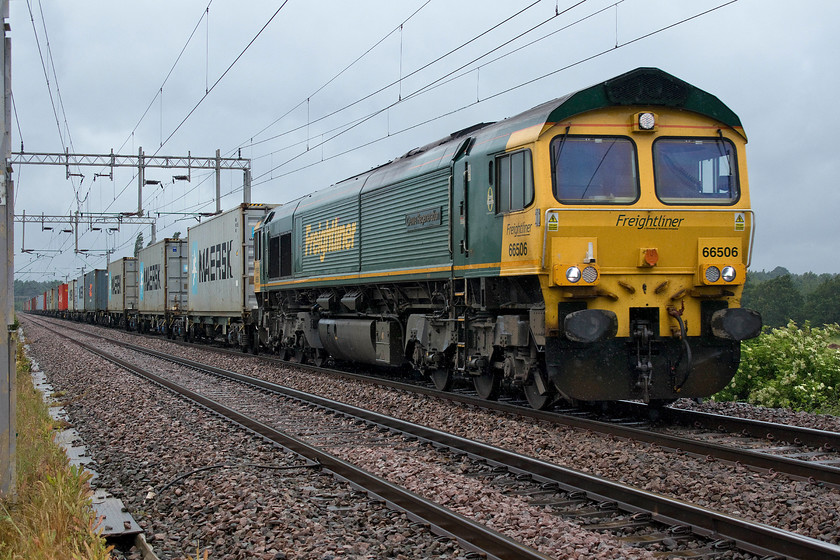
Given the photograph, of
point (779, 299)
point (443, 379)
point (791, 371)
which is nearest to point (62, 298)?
point (779, 299)

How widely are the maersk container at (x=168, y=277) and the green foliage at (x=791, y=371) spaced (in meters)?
23.9

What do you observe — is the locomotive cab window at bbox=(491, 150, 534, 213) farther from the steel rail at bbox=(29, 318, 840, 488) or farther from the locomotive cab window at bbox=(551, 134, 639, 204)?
the steel rail at bbox=(29, 318, 840, 488)

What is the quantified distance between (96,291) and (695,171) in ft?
168

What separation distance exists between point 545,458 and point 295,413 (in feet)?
15.0

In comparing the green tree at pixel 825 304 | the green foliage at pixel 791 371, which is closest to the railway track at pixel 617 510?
the green foliage at pixel 791 371

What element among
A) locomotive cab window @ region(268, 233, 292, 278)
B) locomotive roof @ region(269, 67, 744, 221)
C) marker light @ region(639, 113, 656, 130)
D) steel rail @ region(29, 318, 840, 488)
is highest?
locomotive roof @ region(269, 67, 744, 221)

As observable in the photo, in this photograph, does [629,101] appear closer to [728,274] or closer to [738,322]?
[728,274]

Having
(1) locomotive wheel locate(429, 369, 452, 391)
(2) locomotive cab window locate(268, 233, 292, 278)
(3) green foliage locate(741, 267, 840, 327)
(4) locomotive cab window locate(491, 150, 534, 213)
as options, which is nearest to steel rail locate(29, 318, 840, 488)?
(1) locomotive wheel locate(429, 369, 452, 391)

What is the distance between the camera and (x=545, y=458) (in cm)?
772

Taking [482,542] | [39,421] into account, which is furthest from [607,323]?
[39,421]

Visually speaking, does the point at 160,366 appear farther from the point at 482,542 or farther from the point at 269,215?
the point at 482,542

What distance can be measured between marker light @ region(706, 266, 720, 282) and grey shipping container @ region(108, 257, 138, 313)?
123ft

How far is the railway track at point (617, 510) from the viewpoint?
4805 millimetres

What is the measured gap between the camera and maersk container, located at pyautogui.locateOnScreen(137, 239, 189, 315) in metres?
33.3
